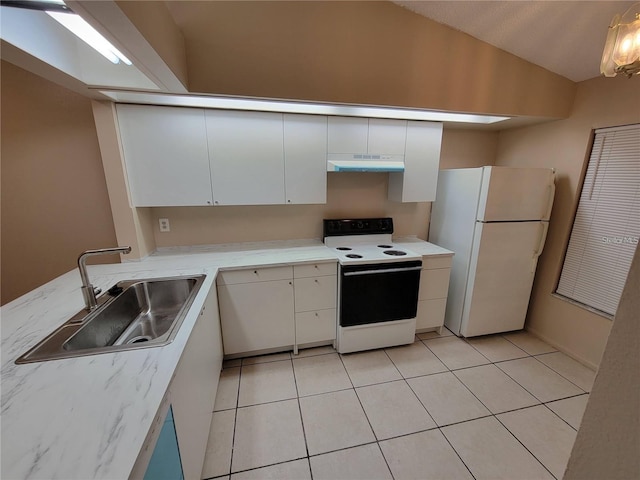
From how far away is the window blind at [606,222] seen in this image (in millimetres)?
1923

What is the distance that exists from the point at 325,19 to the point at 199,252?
205cm

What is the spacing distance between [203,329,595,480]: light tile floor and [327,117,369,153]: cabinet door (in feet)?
6.15

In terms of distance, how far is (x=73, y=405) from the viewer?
0.76 meters

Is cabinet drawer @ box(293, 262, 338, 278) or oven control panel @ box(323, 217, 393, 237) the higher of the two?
oven control panel @ box(323, 217, 393, 237)

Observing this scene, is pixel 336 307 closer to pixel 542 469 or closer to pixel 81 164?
pixel 542 469

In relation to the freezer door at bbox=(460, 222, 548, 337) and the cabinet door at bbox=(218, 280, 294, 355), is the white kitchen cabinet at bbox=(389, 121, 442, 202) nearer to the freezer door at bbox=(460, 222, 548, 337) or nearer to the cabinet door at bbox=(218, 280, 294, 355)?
the freezer door at bbox=(460, 222, 548, 337)

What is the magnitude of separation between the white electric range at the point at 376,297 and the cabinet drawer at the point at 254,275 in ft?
1.56

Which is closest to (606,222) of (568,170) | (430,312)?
(568,170)

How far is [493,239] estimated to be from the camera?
2.33 m

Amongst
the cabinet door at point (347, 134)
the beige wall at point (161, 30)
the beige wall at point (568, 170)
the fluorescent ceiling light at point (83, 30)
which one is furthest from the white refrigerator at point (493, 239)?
the fluorescent ceiling light at point (83, 30)

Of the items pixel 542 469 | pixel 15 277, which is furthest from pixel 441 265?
pixel 15 277

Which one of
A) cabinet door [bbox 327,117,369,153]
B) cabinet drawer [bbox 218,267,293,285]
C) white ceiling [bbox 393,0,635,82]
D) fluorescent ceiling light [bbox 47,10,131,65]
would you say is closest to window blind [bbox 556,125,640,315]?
white ceiling [bbox 393,0,635,82]

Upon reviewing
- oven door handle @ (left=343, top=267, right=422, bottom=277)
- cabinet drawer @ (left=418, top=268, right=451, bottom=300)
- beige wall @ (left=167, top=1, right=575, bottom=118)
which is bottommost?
cabinet drawer @ (left=418, top=268, right=451, bottom=300)

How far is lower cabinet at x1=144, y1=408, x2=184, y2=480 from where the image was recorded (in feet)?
2.53
